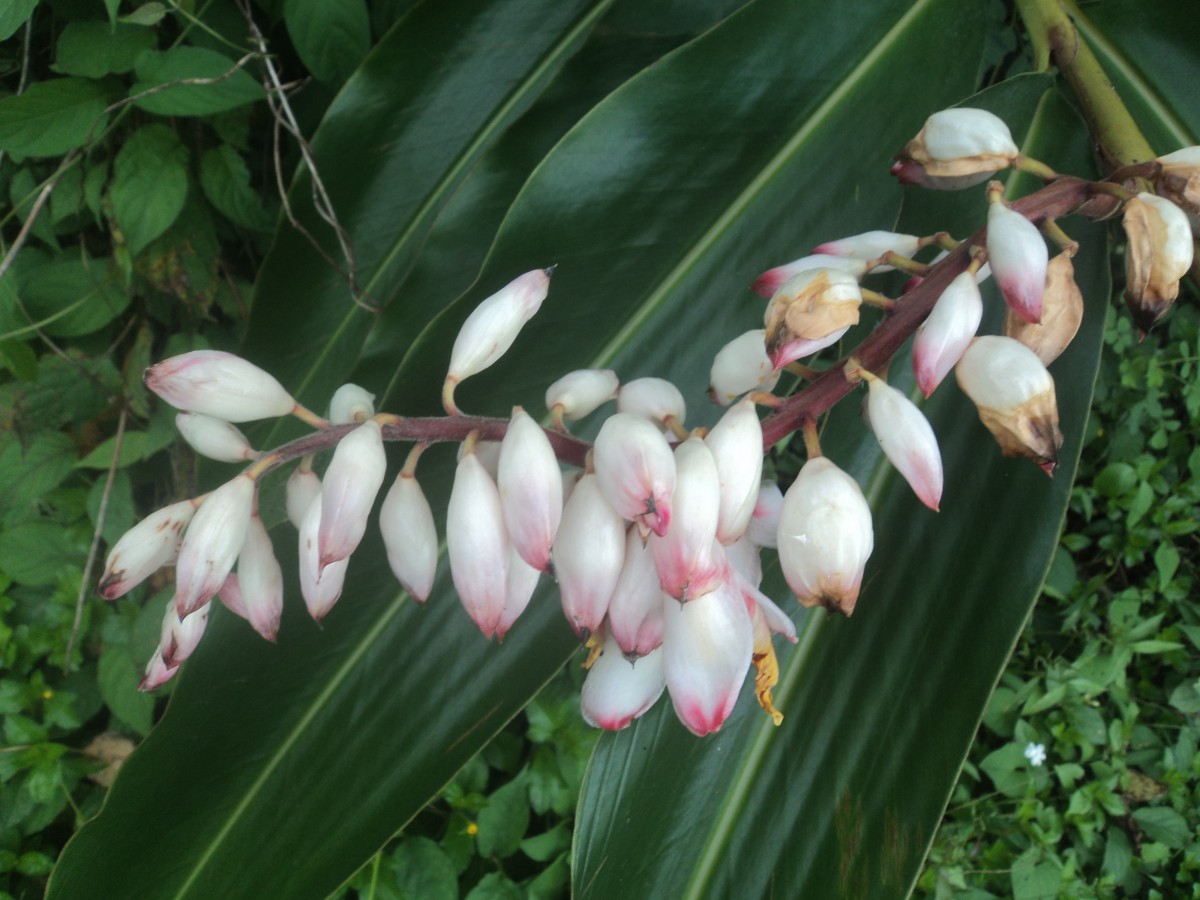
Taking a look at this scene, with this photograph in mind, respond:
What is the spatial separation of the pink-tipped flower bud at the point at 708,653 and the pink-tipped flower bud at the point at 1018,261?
0.20m

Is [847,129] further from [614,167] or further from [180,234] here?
[180,234]

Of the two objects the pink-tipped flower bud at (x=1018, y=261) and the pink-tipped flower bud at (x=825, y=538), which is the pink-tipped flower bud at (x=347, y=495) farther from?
the pink-tipped flower bud at (x=1018, y=261)

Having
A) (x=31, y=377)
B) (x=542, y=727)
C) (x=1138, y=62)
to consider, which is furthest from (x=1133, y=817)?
(x=31, y=377)

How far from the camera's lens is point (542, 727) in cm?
112

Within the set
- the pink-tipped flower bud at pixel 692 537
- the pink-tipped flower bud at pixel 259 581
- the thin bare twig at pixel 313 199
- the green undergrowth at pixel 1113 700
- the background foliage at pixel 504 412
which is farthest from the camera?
the green undergrowth at pixel 1113 700

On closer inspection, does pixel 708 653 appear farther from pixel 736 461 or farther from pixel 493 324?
pixel 493 324

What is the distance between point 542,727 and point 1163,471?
0.96m

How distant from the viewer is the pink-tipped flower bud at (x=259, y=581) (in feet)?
1.61

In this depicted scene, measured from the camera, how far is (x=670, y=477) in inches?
15.7

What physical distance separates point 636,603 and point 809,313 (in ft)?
0.54

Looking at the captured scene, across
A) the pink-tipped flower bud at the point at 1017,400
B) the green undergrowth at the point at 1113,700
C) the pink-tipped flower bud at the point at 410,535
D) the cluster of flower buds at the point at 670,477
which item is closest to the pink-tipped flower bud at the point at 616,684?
the cluster of flower buds at the point at 670,477

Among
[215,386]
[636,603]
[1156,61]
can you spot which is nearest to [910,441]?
[636,603]

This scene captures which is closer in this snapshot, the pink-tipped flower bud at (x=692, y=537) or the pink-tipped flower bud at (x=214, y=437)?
the pink-tipped flower bud at (x=692, y=537)

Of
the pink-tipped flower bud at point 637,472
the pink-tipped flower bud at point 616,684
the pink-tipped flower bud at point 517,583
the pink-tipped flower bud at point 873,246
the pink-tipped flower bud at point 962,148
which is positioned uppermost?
the pink-tipped flower bud at point 962,148
